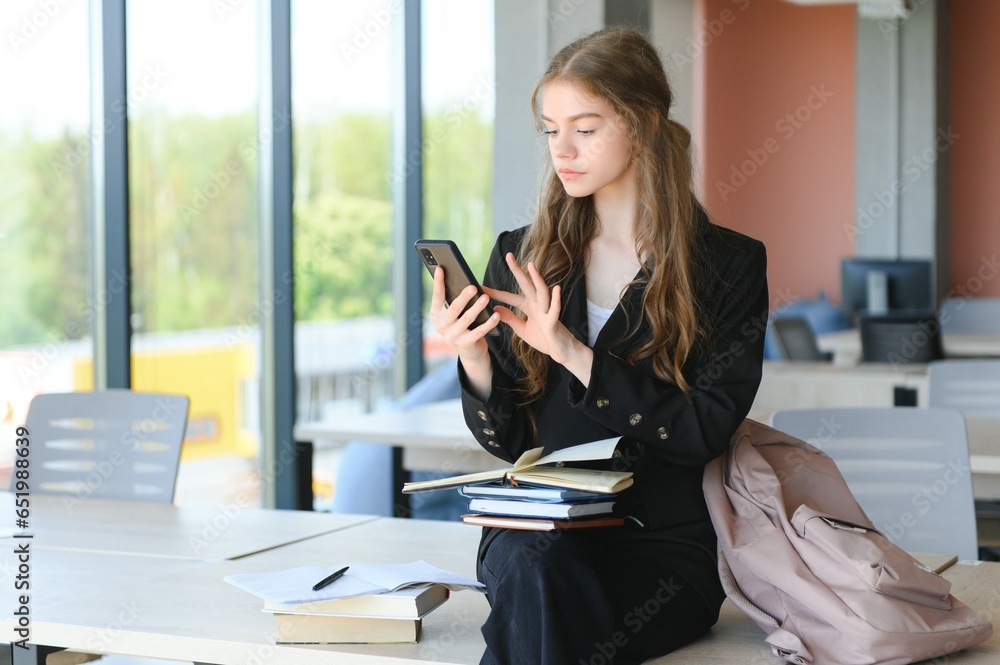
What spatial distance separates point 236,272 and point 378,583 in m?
3.06

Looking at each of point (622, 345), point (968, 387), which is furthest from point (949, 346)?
point (622, 345)

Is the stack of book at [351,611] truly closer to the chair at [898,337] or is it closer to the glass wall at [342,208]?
the glass wall at [342,208]

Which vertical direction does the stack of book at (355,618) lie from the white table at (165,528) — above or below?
above

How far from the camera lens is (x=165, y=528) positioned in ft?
7.68

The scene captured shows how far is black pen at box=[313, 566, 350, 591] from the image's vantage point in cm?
160

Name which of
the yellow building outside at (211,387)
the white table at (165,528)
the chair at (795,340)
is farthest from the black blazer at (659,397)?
the chair at (795,340)

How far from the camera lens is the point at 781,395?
15.6 ft

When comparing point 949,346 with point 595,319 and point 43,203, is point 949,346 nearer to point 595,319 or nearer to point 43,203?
point 43,203

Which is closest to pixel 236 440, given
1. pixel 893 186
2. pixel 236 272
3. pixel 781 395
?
pixel 236 272

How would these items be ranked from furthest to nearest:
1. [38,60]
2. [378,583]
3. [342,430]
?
[38,60] < [342,430] < [378,583]

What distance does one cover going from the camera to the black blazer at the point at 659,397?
5.65 ft

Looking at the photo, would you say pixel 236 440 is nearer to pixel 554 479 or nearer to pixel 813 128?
pixel 554 479

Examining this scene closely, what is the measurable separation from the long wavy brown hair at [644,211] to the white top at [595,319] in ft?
0.21

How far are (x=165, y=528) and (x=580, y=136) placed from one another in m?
1.19
